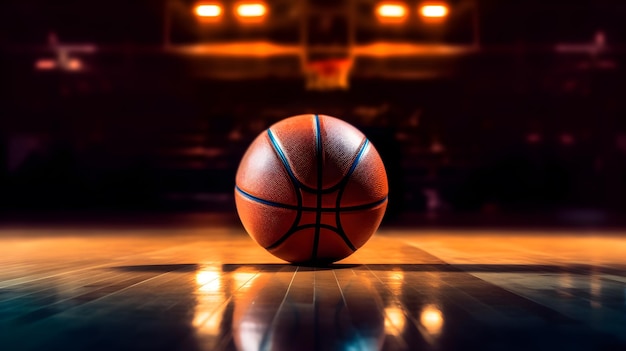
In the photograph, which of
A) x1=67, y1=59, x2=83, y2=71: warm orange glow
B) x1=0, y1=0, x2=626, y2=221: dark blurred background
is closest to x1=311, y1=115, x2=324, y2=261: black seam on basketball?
x1=0, y1=0, x2=626, y2=221: dark blurred background

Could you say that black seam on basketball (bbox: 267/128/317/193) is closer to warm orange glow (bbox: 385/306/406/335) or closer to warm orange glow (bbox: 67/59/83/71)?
warm orange glow (bbox: 385/306/406/335)

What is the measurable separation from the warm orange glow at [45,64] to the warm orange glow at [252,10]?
14.7 feet

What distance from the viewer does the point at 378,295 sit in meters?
2.42

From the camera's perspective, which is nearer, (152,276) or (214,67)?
(152,276)

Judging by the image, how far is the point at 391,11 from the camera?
9.70 metres

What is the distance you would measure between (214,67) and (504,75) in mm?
6410

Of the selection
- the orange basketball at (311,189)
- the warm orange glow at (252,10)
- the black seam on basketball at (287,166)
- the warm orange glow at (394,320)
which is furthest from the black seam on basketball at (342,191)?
the warm orange glow at (252,10)

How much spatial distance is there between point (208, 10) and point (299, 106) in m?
2.91

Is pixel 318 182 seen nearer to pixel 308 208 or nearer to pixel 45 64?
pixel 308 208

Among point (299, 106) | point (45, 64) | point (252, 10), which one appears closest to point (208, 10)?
point (252, 10)

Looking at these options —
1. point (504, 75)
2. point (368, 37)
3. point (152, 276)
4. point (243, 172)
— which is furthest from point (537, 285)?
point (504, 75)

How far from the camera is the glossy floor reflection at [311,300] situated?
67.7 inches

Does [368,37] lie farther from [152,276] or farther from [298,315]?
[298,315]

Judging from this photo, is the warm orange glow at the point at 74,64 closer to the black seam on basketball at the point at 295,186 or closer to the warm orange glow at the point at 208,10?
the warm orange glow at the point at 208,10
